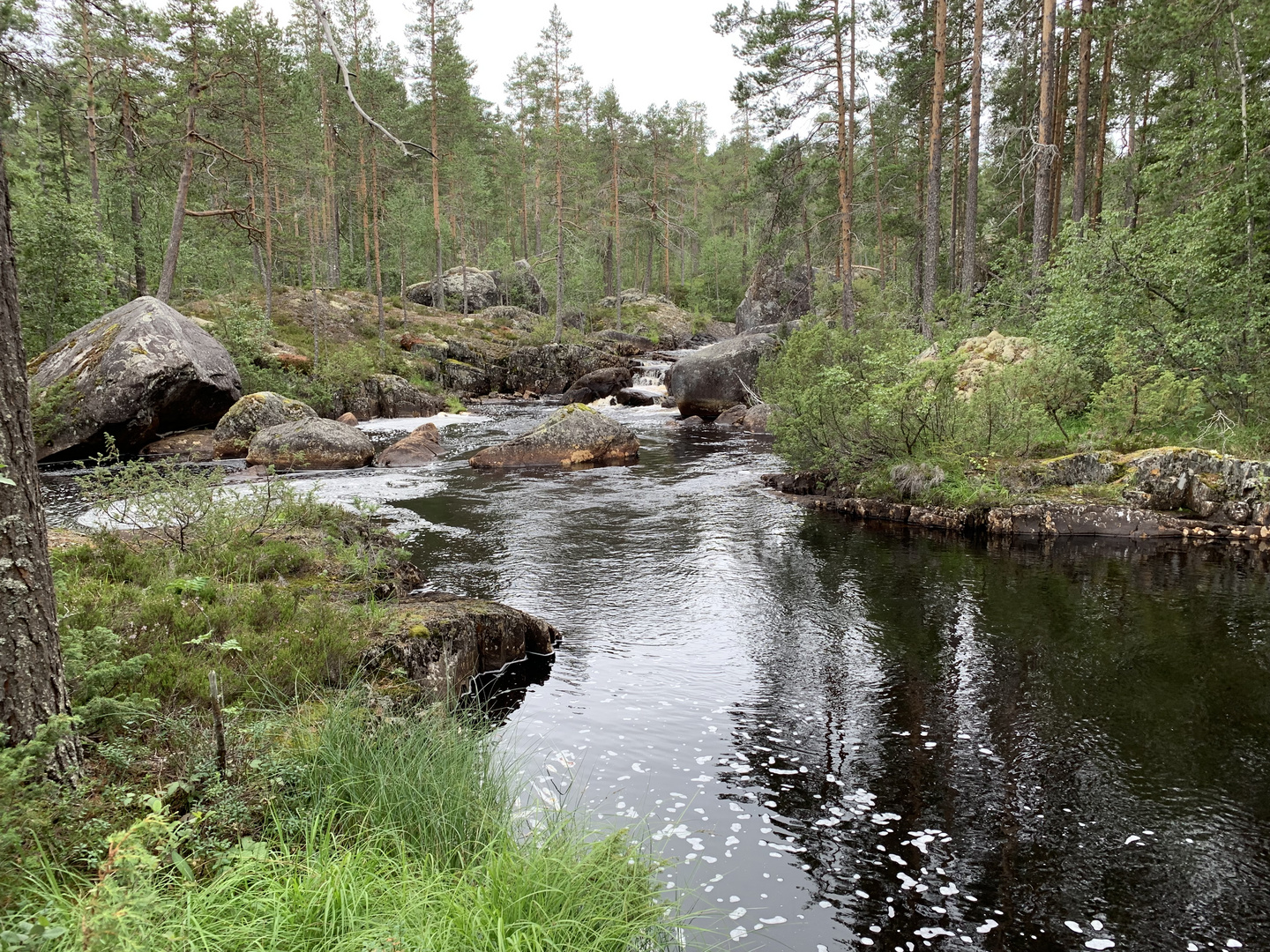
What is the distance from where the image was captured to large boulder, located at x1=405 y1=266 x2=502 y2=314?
49.6 metres

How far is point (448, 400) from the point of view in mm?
31797

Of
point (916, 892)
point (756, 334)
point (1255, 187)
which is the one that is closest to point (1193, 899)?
point (916, 892)

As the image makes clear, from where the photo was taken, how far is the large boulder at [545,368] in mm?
38438

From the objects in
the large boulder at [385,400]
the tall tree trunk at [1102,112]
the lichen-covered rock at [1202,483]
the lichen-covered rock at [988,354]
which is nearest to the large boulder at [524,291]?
the large boulder at [385,400]

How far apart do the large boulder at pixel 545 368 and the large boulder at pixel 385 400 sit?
7718mm

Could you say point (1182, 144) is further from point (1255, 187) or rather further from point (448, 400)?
point (448, 400)

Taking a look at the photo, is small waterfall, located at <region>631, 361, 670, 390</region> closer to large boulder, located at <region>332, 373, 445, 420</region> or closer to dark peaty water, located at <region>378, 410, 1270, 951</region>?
large boulder, located at <region>332, 373, 445, 420</region>

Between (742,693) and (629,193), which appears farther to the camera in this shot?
(629,193)

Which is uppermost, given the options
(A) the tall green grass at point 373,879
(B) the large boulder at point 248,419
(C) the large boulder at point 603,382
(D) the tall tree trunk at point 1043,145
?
(D) the tall tree trunk at point 1043,145

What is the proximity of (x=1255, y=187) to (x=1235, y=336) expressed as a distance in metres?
2.75

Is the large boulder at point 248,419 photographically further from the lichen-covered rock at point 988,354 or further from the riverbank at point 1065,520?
the lichen-covered rock at point 988,354

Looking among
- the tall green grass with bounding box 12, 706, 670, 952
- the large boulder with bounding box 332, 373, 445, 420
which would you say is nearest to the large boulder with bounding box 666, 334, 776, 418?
the large boulder with bounding box 332, 373, 445, 420

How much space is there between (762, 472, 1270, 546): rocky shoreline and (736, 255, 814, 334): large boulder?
32.5 metres

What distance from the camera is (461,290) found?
5050cm
